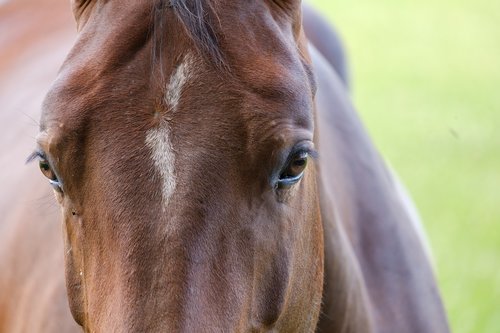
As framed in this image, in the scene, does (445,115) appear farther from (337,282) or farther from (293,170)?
(293,170)

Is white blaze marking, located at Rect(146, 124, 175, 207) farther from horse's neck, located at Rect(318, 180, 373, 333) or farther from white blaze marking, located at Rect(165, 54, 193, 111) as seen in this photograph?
horse's neck, located at Rect(318, 180, 373, 333)

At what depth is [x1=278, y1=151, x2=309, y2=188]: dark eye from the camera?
7.09 ft

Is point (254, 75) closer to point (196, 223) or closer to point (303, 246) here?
point (196, 223)

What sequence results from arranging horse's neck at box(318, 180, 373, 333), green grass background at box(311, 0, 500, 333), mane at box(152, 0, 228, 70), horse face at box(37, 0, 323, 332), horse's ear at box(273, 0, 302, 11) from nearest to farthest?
horse face at box(37, 0, 323, 332), mane at box(152, 0, 228, 70), horse's ear at box(273, 0, 302, 11), horse's neck at box(318, 180, 373, 333), green grass background at box(311, 0, 500, 333)

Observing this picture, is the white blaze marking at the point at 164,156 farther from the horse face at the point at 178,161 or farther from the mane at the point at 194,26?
the mane at the point at 194,26

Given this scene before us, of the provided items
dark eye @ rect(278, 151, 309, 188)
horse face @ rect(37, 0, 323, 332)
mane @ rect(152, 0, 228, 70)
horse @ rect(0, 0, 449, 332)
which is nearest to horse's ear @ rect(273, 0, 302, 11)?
horse @ rect(0, 0, 449, 332)

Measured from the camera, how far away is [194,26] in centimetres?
210

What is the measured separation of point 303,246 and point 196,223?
50 cm

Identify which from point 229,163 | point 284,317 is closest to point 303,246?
point 284,317

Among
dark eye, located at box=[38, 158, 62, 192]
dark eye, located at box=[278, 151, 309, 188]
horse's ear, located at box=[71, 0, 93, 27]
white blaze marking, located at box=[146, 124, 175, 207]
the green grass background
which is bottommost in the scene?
the green grass background

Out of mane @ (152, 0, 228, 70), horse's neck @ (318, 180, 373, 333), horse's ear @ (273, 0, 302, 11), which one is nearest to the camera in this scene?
mane @ (152, 0, 228, 70)

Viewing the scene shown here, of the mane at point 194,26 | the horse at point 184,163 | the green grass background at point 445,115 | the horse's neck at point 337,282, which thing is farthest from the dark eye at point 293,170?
the green grass background at point 445,115

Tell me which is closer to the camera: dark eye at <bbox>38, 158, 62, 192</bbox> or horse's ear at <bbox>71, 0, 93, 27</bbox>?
dark eye at <bbox>38, 158, 62, 192</bbox>

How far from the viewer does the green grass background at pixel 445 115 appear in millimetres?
7934
